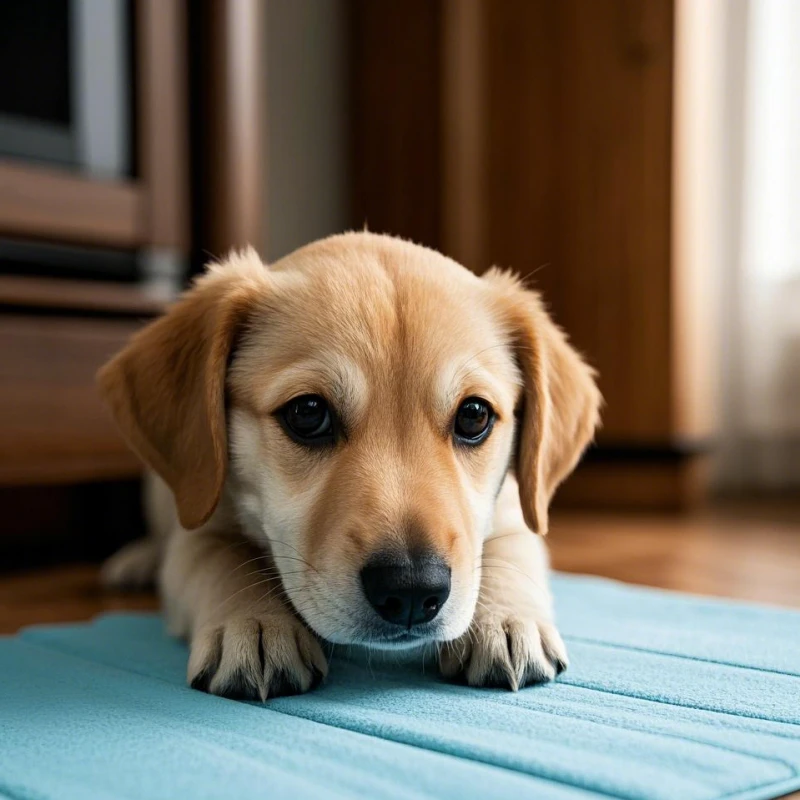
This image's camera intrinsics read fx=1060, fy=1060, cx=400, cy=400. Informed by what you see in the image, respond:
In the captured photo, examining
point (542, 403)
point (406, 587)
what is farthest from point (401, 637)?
point (542, 403)

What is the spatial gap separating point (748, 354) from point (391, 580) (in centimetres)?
455

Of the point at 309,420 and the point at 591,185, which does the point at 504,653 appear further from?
the point at 591,185

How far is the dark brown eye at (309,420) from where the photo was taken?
1.91 m

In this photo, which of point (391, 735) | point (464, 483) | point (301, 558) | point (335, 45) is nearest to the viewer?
point (391, 735)

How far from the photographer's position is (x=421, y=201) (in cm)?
593

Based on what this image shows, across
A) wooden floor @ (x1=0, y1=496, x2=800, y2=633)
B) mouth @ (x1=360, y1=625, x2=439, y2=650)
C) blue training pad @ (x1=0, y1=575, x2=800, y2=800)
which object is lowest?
wooden floor @ (x1=0, y1=496, x2=800, y2=633)

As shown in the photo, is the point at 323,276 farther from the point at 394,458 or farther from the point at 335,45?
the point at 335,45

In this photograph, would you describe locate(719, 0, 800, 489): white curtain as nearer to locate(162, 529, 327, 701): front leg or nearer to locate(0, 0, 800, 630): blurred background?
locate(0, 0, 800, 630): blurred background

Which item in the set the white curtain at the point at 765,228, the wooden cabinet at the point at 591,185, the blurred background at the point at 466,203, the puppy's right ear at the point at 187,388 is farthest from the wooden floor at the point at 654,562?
the white curtain at the point at 765,228

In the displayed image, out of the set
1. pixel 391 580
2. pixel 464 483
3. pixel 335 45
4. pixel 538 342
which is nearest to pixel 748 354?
pixel 335 45

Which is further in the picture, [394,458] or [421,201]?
[421,201]

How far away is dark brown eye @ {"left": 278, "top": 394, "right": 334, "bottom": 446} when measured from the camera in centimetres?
191

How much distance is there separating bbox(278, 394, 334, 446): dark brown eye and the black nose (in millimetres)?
363

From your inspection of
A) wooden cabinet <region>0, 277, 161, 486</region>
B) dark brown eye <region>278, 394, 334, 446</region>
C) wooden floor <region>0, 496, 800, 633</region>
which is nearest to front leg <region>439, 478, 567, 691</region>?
dark brown eye <region>278, 394, 334, 446</region>
